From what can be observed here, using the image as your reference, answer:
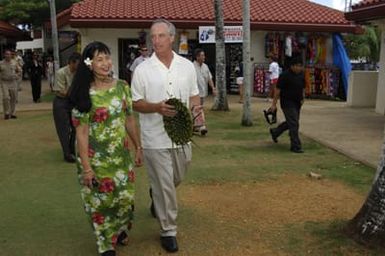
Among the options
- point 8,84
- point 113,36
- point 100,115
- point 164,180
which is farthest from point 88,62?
point 113,36

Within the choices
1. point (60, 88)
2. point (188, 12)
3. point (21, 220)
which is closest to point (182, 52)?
point (188, 12)

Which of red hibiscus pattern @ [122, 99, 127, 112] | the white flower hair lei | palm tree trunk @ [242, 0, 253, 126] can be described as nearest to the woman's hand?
red hibiscus pattern @ [122, 99, 127, 112]

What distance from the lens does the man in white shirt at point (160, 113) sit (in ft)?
14.3

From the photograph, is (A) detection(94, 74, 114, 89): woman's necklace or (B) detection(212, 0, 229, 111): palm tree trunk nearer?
(A) detection(94, 74, 114, 89): woman's necklace

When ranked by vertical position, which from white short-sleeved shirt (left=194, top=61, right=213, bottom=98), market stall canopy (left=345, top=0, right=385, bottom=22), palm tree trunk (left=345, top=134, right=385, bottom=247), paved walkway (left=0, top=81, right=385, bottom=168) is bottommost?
paved walkway (left=0, top=81, right=385, bottom=168)

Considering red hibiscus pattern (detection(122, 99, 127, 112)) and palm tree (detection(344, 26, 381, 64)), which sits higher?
palm tree (detection(344, 26, 381, 64))

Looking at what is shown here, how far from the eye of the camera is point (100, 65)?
4.12 meters

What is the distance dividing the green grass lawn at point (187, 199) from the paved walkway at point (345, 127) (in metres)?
0.39

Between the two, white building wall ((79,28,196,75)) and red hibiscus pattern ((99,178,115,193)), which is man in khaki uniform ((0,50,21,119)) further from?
red hibiscus pattern ((99,178,115,193))

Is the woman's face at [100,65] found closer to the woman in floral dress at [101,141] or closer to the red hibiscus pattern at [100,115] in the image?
the woman in floral dress at [101,141]

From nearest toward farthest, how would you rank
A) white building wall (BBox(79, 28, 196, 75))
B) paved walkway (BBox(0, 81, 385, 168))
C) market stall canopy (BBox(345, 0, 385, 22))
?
paved walkway (BBox(0, 81, 385, 168))
market stall canopy (BBox(345, 0, 385, 22))
white building wall (BBox(79, 28, 196, 75))

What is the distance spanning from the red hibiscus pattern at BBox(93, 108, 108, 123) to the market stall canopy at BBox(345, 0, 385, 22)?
9.31 meters

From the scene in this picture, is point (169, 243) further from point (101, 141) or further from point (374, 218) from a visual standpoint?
point (374, 218)

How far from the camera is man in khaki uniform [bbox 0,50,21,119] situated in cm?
1324
